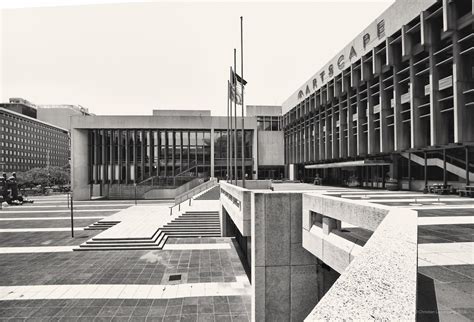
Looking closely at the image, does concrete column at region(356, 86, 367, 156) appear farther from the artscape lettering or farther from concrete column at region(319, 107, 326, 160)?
concrete column at region(319, 107, 326, 160)

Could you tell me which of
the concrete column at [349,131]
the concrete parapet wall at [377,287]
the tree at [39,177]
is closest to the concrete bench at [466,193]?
the concrete column at [349,131]

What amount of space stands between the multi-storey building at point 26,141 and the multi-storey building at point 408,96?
403 ft

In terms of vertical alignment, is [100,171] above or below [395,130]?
below

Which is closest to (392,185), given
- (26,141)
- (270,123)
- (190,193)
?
(190,193)

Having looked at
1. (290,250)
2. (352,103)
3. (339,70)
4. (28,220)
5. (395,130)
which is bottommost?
(28,220)

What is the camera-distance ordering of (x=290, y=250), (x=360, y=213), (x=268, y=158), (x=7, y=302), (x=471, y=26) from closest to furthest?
1. (x=360, y=213)
2. (x=290, y=250)
3. (x=7, y=302)
4. (x=471, y=26)
5. (x=268, y=158)

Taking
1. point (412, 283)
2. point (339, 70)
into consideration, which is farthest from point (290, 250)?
point (339, 70)

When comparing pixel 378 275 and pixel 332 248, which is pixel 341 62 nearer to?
pixel 332 248

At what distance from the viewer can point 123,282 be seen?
11.5 metres

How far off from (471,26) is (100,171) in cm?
5846

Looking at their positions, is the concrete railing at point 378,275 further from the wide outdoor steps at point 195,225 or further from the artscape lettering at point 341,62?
the artscape lettering at point 341,62

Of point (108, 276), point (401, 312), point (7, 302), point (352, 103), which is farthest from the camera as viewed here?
point (352, 103)

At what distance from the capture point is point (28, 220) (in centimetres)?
2606

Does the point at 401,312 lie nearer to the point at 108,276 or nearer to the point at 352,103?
the point at 108,276
